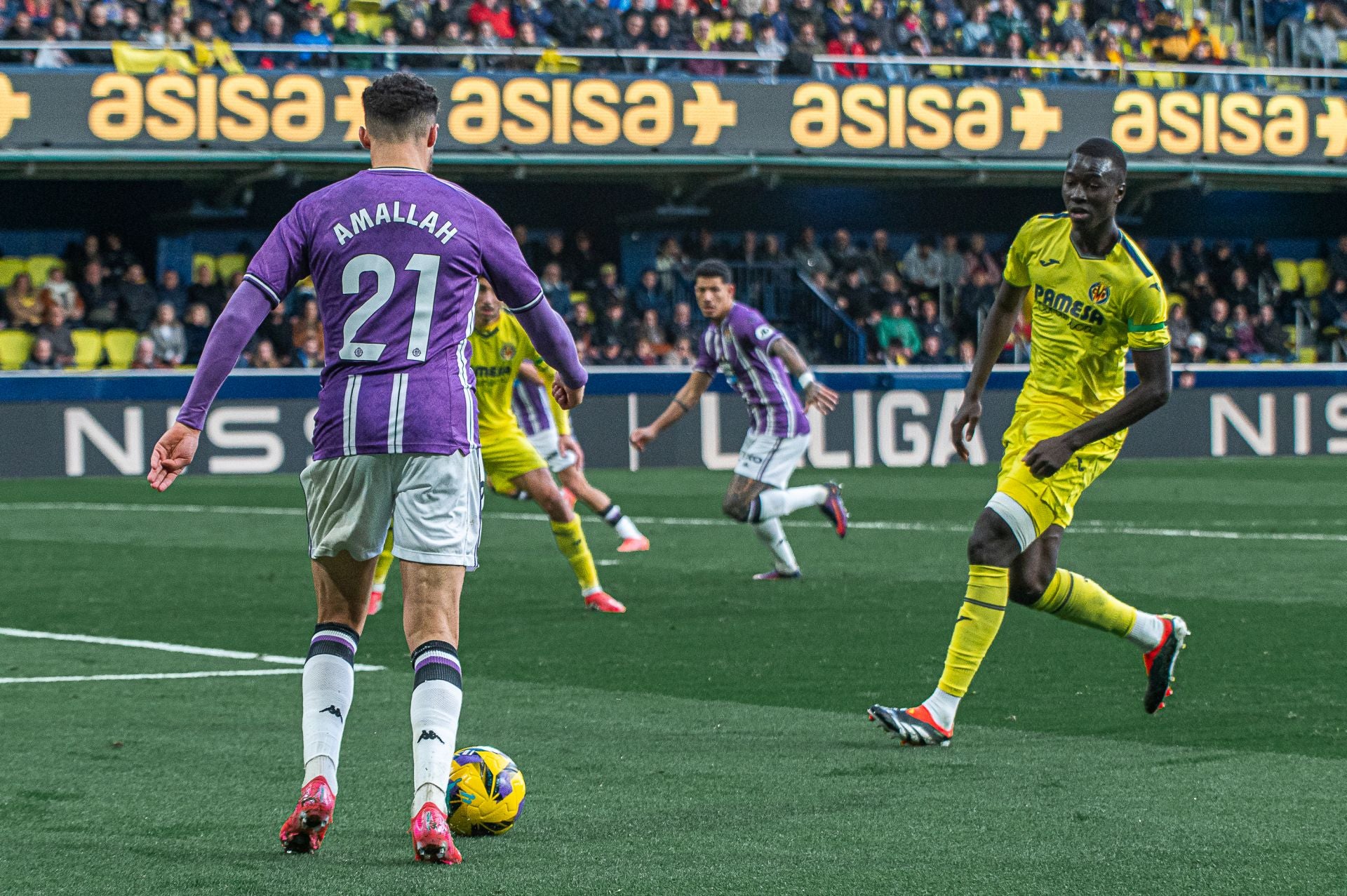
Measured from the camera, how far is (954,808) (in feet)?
17.3

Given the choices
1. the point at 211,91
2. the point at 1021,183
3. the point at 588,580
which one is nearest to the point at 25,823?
the point at 588,580

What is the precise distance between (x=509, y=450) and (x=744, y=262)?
18.7 metres

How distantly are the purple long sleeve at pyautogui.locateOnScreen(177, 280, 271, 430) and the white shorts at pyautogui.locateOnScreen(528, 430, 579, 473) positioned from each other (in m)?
9.25

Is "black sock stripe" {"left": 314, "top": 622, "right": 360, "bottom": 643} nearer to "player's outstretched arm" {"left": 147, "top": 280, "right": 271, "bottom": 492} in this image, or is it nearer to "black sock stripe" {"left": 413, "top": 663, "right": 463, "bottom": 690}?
"black sock stripe" {"left": 413, "top": 663, "right": 463, "bottom": 690}

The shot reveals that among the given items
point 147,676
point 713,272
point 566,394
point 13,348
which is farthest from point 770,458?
point 13,348

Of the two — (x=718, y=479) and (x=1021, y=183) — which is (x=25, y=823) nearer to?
(x=718, y=479)

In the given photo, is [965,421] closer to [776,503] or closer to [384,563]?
[384,563]

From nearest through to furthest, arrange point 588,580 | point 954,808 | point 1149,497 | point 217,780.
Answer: point 954,808, point 217,780, point 588,580, point 1149,497

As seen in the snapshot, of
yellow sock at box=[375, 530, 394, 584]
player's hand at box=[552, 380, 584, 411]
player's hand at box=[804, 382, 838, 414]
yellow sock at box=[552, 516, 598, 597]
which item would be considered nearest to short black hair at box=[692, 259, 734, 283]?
player's hand at box=[804, 382, 838, 414]

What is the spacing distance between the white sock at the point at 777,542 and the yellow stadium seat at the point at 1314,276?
80.6 feet

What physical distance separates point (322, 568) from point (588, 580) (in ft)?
18.6

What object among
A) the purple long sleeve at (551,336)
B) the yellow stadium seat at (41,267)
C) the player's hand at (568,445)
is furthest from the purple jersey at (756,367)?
the yellow stadium seat at (41,267)

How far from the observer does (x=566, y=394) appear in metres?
5.32

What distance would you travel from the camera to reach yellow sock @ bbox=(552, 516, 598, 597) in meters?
10.5
